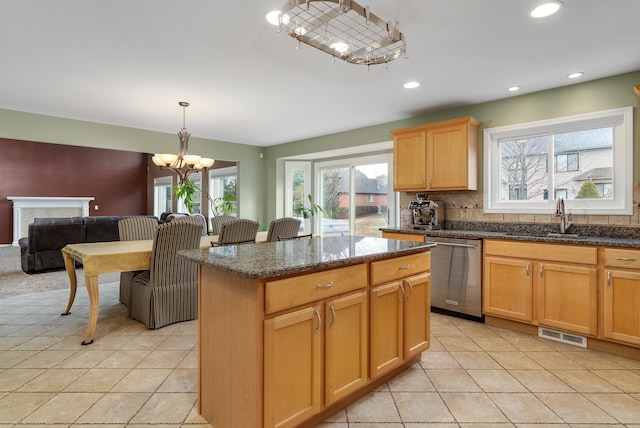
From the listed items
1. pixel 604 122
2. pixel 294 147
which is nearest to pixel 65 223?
pixel 294 147

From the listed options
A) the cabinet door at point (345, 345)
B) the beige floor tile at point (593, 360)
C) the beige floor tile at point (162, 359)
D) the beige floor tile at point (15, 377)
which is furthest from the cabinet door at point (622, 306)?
the beige floor tile at point (15, 377)

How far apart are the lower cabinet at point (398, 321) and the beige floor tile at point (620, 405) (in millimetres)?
1004

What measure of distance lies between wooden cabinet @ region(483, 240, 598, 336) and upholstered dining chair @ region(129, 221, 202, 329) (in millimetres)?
2877

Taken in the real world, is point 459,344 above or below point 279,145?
below

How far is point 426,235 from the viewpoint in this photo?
146 inches

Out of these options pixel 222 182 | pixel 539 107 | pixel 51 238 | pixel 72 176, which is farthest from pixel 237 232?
pixel 72 176

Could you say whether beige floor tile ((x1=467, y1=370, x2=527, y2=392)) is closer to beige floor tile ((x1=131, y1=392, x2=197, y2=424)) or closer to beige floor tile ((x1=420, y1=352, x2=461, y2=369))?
beige floor tile ((x1=420, y1=352, x2=461, y2=369))

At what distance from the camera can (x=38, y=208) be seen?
8.48m

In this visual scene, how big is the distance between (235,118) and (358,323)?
12.0ft

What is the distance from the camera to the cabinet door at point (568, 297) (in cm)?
275

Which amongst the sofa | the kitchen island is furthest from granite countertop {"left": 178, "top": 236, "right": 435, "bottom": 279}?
the sofa

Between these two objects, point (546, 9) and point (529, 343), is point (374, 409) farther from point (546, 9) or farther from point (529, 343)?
point (546, 9)

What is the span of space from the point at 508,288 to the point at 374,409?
196 centimetres

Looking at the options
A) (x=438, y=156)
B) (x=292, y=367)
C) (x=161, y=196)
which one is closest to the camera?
(x=292, y=367)
